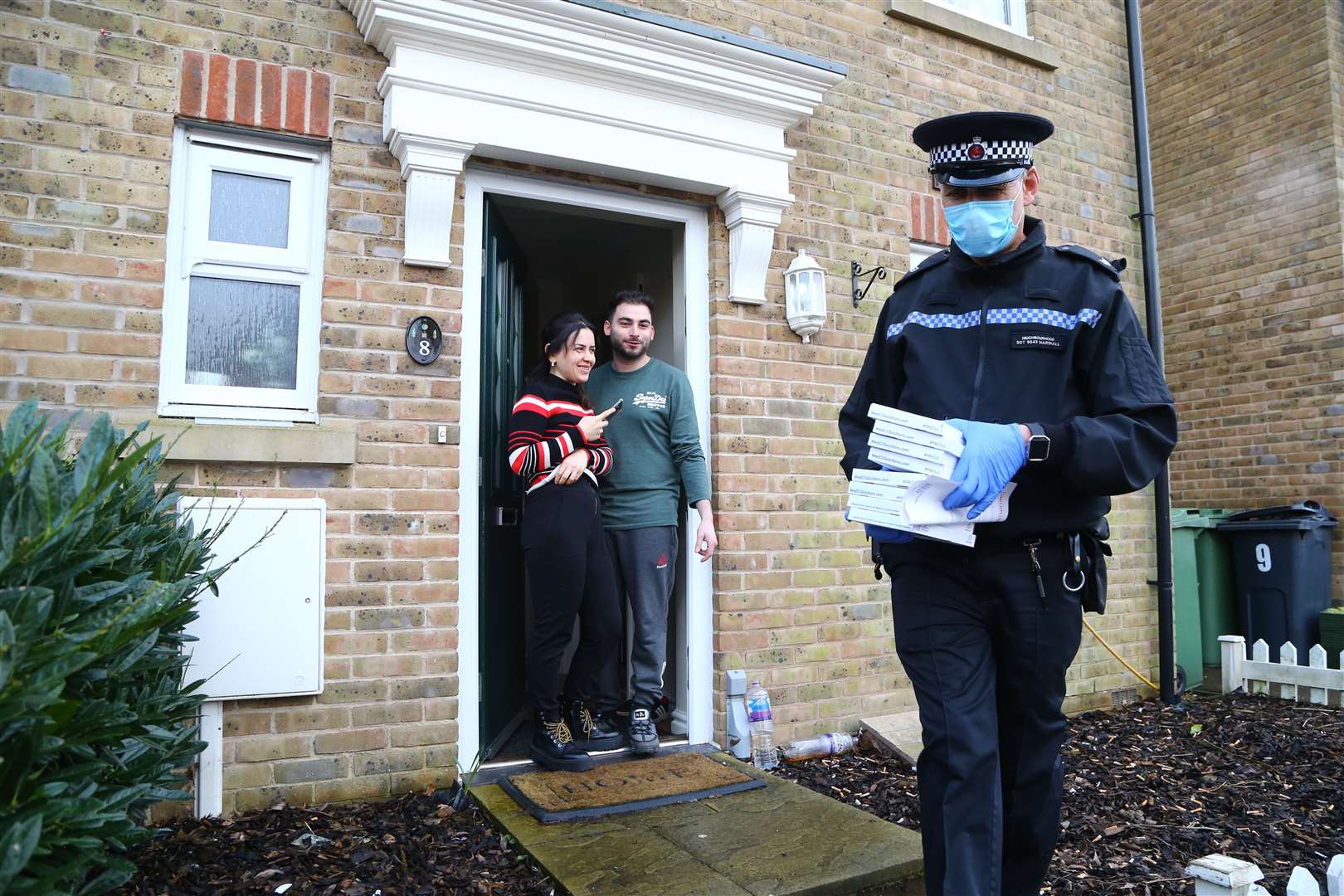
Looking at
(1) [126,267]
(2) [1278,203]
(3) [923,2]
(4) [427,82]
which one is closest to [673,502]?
(4) [427,82]

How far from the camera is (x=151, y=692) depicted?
2496 millimetres

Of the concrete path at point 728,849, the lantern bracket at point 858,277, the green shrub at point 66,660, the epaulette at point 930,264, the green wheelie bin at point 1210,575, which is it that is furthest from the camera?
the green wheelie bin at point 1210,575

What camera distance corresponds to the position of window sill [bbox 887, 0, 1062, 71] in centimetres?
496

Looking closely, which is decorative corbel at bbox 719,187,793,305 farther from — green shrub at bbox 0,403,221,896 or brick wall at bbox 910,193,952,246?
green shrub at bbox 0,403,221,896

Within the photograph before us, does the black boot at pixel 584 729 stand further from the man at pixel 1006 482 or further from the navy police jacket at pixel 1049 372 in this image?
the navy police jacket at pixel 1049 372

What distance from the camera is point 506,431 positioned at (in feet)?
15.0

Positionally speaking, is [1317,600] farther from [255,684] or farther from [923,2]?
[255,684]

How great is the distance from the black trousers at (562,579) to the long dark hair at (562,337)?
1.59ft

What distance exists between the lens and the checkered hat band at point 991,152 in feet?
7.22

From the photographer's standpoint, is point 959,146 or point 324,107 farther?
point 324,107

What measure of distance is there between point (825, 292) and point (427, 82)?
2128 millimetres

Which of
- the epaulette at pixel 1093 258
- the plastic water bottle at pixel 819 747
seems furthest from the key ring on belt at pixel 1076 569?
the plastic water bottle at pixel 819 747

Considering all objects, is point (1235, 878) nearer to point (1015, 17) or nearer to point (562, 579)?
point (562, 579)

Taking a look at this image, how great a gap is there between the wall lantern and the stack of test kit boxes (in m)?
2.29
